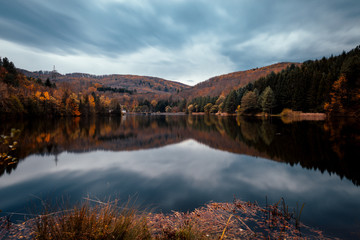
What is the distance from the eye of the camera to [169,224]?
15.6ft

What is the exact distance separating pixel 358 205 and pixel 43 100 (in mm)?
86861

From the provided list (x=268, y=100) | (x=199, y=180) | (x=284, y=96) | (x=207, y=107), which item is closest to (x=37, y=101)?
(x=199, y=180)

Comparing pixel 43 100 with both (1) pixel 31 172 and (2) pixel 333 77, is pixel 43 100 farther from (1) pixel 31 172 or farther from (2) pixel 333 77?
(2) pixel 333 77

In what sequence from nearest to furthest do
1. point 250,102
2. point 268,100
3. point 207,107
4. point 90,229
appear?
point 90,229 → point 268,100 → point 250,102 → point 207,107

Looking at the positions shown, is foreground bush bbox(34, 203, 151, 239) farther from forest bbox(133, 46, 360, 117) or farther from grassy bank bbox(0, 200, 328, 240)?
forest bbox(133, 46, 360, 117)

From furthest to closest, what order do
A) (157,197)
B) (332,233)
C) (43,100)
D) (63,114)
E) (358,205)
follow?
(63,114)
(43,100)
(157,197)
(358,205)
(332,233)

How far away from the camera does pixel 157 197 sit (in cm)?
666

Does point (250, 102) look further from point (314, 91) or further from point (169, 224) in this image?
point (169, 224)

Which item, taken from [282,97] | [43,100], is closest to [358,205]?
[282,97]

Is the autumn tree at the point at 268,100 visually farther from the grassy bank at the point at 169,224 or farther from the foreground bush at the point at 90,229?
the foreground bush at the point at 90,229

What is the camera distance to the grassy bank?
11.5ft

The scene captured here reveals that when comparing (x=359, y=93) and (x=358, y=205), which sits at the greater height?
(x=359, y=93)

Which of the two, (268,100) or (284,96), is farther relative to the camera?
(268,100)

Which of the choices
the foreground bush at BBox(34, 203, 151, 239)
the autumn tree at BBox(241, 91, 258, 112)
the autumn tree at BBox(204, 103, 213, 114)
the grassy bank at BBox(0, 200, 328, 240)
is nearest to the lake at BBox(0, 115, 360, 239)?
the grassy bank at BBox(0, 200, 328, 240)
